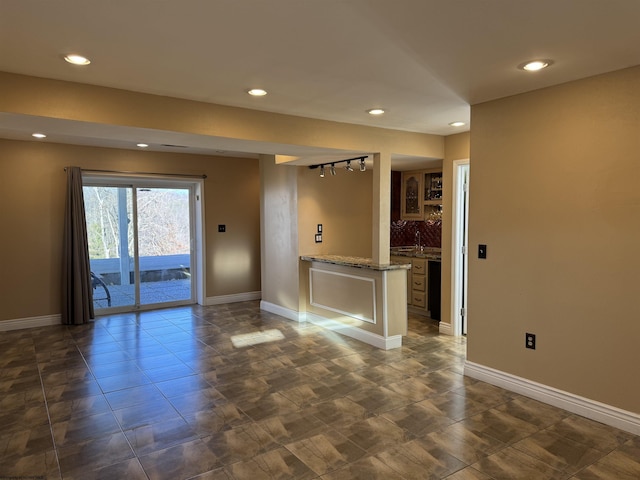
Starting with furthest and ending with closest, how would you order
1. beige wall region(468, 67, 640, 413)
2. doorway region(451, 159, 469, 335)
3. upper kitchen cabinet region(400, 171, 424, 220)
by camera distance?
upper kitchen cabinet region(400, 171, 424, 220) → doorway region(451, 159, 469, 335) → beige wall region(468, 67, 640, 413)

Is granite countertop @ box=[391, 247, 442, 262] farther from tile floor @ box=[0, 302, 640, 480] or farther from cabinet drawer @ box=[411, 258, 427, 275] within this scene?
tile floor @ box=[0, 302, 640, 480]

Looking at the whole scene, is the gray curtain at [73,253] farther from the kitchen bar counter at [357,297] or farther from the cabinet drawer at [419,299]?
the cabinet drawer at [419,299]

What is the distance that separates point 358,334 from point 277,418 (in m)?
2.09

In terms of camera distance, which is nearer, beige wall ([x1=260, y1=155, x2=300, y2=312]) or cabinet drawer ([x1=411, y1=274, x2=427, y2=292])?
beige wall ([x1=260, y1=155, x2=300, y2=312])

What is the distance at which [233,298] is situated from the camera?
7227 mm

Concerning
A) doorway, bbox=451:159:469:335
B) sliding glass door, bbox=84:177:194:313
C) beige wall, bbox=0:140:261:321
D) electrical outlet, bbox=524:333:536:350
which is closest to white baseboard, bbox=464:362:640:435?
electrical outlet, bbox=524:333:536:350

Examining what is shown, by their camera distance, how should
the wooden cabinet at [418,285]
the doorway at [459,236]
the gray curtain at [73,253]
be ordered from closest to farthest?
the doorway at [459,236]
the gray curtain at [73,253]
the wooden cabinet at [418,285]

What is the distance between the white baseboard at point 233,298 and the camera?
7022 millimetres

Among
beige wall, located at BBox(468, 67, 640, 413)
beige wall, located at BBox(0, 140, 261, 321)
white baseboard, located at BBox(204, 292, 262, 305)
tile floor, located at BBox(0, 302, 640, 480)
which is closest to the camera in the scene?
tile floor, located at BBox(0, 302, 640, 480)

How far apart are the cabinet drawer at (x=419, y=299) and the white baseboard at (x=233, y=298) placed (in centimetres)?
270

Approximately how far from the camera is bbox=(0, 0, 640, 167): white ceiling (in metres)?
1.97

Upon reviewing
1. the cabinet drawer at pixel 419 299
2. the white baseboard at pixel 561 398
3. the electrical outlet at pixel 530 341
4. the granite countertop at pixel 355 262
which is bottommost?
the white baseboard at pixel 561 398

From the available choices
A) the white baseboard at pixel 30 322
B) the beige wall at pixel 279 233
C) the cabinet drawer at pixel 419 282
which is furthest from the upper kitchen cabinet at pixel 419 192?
the white baseboard at pixel 30 322

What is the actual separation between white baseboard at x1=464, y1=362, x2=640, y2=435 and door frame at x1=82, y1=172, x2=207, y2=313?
4532mm
